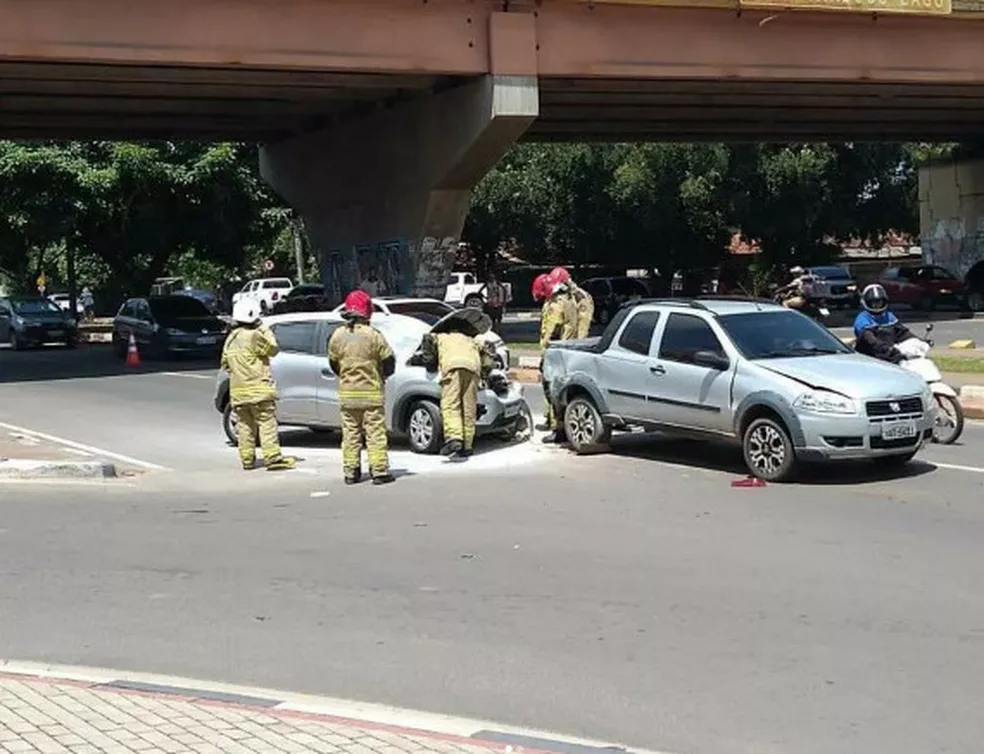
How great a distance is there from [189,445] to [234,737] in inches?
437

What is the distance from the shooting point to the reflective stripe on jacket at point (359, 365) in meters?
12.3

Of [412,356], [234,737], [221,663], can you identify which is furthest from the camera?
[412,356]

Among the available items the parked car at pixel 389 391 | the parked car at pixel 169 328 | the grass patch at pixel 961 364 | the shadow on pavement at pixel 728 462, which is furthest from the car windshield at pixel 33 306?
the shadow on pavement at pixel 728 462

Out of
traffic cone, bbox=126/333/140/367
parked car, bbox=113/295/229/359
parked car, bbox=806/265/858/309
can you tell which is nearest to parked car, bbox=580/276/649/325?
parked car, bbox=806/265/858/309

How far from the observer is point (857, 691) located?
5.95 metres

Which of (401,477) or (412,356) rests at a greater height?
(412,356)

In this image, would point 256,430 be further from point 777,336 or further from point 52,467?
point 777,336

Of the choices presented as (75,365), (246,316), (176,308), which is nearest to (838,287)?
(176,308)

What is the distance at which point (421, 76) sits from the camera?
27.4m

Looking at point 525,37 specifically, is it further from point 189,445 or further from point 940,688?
point 940,688

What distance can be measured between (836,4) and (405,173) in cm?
1002

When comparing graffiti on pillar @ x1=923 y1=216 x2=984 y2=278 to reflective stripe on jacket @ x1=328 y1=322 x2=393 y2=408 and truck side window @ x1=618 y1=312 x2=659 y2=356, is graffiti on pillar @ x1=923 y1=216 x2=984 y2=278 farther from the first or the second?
reflective stripe on jacket @ x1=328 y1=322 x2=393 y2=408

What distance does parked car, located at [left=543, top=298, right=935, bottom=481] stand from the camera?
11.3m

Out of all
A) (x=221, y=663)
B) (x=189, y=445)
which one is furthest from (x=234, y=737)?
(x=189, y=445)
